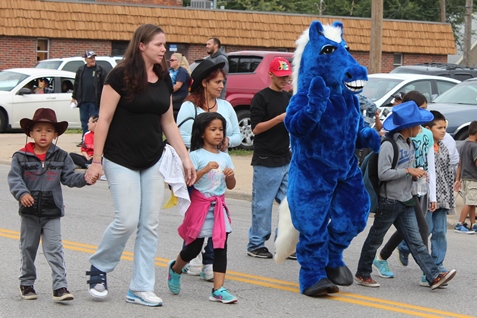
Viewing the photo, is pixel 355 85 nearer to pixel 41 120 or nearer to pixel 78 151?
pixel 41 120

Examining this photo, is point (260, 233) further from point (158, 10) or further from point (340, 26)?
point (158, 10)

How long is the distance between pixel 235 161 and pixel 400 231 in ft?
32.2

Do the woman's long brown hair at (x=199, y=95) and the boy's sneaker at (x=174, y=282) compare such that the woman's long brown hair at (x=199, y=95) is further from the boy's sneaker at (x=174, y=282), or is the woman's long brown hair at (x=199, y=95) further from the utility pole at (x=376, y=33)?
the utility pole at (x=376, y=33)

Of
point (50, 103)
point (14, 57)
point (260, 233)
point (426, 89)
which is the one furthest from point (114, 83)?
point (14, 57)

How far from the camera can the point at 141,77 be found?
→ 6.75 m

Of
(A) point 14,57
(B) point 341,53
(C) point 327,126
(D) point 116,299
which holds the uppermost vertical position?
(A) point 14,57

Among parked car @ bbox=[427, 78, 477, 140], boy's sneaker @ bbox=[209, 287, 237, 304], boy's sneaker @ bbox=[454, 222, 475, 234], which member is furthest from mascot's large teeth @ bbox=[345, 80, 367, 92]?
parked car @ bbox=[427, 78, 477, 140]

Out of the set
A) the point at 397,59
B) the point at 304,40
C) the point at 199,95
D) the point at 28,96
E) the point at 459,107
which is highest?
A: the point at 397,59

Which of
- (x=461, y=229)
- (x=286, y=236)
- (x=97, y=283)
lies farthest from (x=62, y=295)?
(x=461, y=229)

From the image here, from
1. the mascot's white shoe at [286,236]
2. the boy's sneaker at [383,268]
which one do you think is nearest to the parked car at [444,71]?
the boy's sneaker at [383,268]

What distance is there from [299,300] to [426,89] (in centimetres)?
1185

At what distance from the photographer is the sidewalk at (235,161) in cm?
1432

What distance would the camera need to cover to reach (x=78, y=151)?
18938 millimetres

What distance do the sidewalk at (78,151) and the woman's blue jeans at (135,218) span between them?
739 cm
